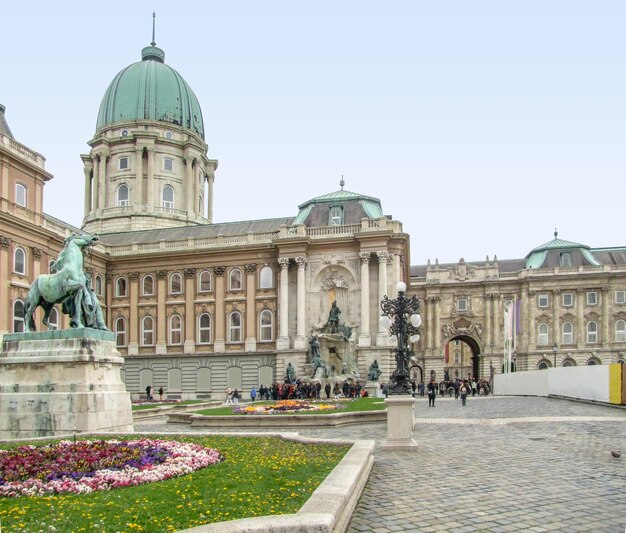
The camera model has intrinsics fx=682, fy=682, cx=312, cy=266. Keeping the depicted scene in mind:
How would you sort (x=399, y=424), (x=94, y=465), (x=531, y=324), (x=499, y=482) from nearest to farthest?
(x=94, y=465)
(x=499, y=482)
(x=399, y=424)
(x=531, y=324)

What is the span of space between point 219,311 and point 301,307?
838 cm

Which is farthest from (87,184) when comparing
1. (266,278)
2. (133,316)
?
(266,278)

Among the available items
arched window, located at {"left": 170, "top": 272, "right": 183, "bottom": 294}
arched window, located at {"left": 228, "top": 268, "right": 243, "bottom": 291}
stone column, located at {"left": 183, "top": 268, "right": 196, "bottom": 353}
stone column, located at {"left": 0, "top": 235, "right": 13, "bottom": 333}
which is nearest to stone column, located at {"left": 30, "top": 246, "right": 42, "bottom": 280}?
stone column, located at {"left": 0, "top": 235, "right": 13, "bottom": 333}

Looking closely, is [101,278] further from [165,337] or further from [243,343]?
[243,343]

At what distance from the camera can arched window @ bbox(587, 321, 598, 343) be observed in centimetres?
7788

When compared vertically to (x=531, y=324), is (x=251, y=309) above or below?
above

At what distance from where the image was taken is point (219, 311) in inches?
2445

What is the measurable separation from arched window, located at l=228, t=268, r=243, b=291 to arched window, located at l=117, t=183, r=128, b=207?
2038 centimetres

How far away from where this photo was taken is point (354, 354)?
55.3 meters

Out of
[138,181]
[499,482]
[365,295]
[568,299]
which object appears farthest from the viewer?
[568,299]

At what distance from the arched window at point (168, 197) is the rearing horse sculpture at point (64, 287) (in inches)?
2171

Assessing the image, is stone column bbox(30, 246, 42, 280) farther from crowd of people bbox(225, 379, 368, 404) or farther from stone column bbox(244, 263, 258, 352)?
stone column bbox(244, 263, 258, 352)

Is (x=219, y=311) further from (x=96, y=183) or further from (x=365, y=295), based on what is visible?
(x=96, y=183)

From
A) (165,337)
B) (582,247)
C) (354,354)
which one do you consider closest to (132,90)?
(165,337)
